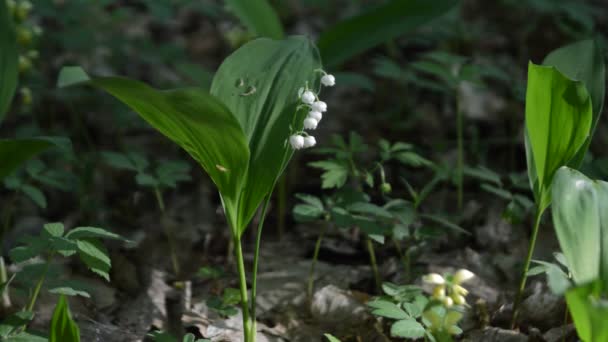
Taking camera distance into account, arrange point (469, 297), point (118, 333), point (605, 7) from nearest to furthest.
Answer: point (118, 333) < point (469, 297) < point (605, 7)

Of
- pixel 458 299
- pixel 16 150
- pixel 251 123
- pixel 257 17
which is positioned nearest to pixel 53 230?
pixel 16 150

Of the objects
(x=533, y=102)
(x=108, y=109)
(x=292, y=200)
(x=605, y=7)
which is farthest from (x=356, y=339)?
(x=605, y=7)

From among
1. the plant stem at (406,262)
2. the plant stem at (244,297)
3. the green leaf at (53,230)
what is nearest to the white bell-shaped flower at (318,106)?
the plant stem at (244,297)

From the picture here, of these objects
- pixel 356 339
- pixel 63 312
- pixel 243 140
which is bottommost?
pixel 356 339

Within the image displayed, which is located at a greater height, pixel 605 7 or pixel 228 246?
pixel 605 7

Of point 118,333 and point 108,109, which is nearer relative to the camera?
point 118,333

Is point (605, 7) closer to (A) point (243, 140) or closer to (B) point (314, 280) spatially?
(B) point (314, 280)
